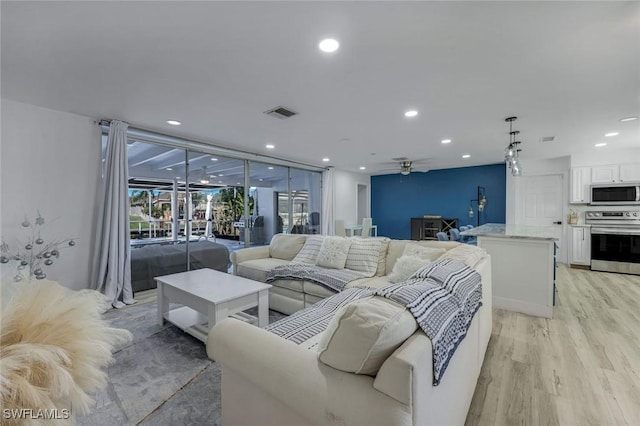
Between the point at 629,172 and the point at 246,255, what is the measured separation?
7071 millimetres

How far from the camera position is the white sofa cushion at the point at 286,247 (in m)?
3.99

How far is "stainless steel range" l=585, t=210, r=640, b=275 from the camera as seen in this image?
16.2 feet

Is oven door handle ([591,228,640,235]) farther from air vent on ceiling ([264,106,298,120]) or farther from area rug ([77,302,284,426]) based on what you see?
area rug ([77,302,284,426])

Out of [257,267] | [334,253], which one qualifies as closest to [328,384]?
[334,253]

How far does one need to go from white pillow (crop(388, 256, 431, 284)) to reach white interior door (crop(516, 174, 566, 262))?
519cm

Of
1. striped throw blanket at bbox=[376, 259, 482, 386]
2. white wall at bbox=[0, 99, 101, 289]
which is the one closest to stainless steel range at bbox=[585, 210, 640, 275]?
striped throw blanket at bbox=[376, 259, 482, 386]

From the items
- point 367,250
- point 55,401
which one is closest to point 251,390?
point 55,401

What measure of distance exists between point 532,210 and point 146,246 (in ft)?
26.0

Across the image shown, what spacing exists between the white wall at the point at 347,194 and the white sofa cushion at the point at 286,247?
378 centimetres

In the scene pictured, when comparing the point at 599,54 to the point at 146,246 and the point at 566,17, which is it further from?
the point at 146,246

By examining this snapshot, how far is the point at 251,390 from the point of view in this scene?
1231mm

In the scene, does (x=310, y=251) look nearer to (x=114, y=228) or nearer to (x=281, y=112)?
(x=281, y=112)

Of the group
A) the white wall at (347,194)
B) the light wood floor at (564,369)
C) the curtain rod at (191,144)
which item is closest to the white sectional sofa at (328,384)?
the light wood floor at (564,369)

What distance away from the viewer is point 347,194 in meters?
8.38
